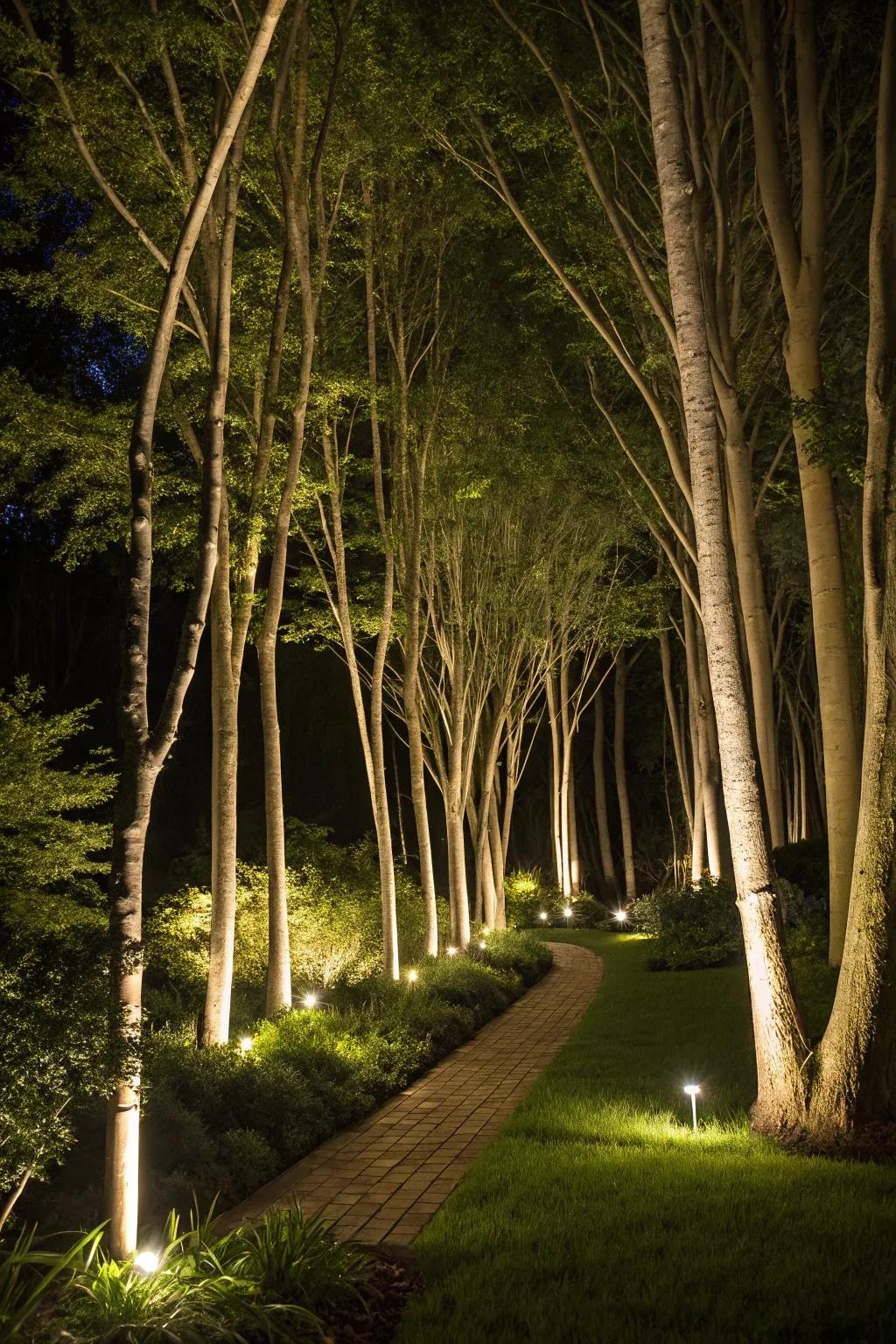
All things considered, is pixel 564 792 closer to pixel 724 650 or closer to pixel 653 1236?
pixel 724 650

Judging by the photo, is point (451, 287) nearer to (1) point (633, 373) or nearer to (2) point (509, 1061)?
(1) point (633, 373)

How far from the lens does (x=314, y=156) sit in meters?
9.21

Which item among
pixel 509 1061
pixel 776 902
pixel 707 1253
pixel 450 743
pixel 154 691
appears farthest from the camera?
pixel 154 691

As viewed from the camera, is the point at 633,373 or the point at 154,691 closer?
the point at 633,373

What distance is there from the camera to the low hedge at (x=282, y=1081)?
545 cm

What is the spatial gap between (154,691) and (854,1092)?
25.4 metres

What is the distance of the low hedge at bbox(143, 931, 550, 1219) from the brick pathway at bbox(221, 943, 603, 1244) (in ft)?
0.54

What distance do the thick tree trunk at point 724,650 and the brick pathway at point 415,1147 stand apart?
2012 mm

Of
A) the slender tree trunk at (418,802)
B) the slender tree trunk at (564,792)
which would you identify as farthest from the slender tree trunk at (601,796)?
the slender tree trunk at (418,802)

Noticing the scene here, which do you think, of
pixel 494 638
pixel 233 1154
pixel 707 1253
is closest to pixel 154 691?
pixel 494 638

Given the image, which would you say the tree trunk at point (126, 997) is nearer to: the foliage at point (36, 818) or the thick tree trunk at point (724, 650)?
the thick tree trunk at point (724, 650)

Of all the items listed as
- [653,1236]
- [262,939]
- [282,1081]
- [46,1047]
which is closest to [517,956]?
[262,939]

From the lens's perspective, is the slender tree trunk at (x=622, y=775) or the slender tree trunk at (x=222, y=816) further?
the slender tree trunk at (x=622, y=775)

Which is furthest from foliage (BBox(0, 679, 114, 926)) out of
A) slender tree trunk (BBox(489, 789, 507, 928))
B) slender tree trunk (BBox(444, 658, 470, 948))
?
slender tree trunk (BBox(489, 789, 507, 928))
